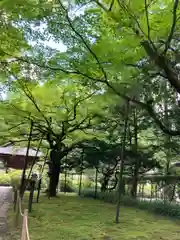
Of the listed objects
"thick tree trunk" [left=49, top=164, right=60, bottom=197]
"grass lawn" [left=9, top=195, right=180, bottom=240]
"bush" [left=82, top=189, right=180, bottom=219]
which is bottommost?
"grass lawn" [left=9, top=195, right=180, bottom=240]

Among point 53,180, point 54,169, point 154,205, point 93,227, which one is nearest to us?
point 93,227

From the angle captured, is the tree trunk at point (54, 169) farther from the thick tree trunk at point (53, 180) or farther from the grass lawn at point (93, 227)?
the grass lawn at point (93, 227)

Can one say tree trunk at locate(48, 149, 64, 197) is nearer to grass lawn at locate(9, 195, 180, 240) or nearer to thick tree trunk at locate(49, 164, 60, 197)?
thick tree trunk at locate(49, 164, 60, 197)

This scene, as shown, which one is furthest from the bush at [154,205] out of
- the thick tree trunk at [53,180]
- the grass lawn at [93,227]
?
the thick tree trunk at [53,180]

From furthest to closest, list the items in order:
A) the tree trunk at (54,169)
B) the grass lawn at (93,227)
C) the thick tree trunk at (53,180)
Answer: the thick tree trunk at (53,180)
the tree trunk at (54,169)
the grass lawn at (93,227)

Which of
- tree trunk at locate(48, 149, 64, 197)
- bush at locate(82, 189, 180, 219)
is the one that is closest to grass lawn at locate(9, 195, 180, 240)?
bush at locate(82, 189, 180, 219)

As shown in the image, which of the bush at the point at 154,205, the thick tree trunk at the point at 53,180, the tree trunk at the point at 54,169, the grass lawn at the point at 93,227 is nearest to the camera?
the grass lawn at the point at 93,227

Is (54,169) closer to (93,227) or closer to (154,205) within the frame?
(154,205)

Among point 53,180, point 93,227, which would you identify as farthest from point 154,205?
point 53,180

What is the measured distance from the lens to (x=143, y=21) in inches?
113

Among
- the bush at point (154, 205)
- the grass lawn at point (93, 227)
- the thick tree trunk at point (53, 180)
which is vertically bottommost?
the grass lawn at point (93, 227)

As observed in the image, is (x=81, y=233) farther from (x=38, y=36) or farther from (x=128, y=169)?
(x=128, y=169)

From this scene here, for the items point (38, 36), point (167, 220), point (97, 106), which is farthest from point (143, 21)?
point (167, 220)

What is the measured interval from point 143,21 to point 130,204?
6581 millimetres
